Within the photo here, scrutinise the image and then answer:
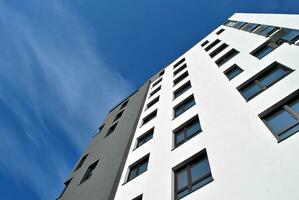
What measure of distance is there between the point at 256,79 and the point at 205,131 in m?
3.89

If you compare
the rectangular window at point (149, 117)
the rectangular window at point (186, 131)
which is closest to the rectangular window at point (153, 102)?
the rectangular window at point (149, 117)

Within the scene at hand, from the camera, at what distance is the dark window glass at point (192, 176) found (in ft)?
29.6

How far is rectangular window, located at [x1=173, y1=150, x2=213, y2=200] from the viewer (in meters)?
9.03

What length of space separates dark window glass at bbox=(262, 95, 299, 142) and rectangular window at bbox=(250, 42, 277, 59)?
549 cm

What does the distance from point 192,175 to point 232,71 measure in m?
7.96

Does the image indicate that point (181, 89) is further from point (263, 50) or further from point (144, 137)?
point (263, 50)

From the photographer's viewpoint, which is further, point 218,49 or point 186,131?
point 218,49

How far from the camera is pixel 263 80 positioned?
39.0 ft

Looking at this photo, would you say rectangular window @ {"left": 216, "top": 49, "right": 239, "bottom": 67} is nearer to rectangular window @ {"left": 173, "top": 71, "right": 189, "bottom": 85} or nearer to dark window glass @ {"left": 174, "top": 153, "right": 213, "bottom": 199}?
rectangular window @ {"left": 173, "top": 71, "right": 189, "bottom": 85}

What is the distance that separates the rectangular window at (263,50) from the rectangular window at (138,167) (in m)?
8.53

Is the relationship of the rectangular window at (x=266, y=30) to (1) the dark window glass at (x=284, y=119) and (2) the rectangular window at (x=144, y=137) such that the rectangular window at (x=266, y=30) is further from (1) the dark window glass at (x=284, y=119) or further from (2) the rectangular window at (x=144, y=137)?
(2) the rectangular window at (x=144, y=137)

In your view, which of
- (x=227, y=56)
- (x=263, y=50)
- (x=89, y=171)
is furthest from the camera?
(x=227, y=56)

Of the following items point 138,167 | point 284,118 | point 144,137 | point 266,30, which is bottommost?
point 284,118

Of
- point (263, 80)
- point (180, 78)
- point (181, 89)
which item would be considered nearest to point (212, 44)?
point (180, 78)
